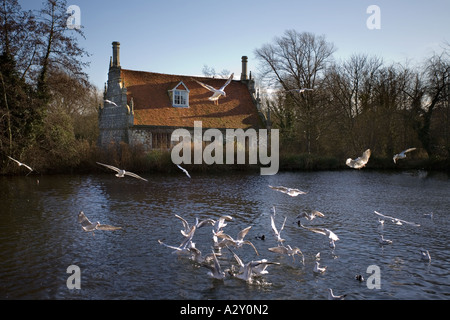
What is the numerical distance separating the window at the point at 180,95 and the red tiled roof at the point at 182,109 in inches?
15.9

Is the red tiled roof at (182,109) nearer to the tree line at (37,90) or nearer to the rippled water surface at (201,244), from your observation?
the tree line at (37,90)

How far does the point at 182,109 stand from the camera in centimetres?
3959

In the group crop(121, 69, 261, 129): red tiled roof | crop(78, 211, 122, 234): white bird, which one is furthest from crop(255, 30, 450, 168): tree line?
crop(78, 211, 122, 234): white bird

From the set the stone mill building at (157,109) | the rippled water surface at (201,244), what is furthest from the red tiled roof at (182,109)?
the rippled water surface at (201,244)

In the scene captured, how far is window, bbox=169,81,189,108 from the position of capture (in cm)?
3972

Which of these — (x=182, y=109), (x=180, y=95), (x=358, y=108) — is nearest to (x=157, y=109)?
(x=182, y=109)

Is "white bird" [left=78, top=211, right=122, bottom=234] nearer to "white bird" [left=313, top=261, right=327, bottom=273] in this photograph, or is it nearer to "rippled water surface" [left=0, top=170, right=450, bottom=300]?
"rippled water surface" [left=0, top=170, right=450, bottom=300]

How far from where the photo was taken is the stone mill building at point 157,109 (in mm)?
36562

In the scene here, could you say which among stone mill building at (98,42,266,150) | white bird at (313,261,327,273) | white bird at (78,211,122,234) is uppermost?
stone mill building at (98,42,266,150)

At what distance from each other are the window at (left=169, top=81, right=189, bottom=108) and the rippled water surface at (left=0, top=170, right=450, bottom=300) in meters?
18.3

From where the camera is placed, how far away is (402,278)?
9203 millimetres

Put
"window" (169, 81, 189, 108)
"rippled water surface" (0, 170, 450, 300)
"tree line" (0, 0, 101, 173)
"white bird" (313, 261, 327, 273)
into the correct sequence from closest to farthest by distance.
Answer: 1. "rippled water surface" (0, 170, 450, 300)
2. "white bird" (313, 261, 327, 273)
3. "tree line" (0, 0, 101, 173)
4. "window" (169, 81, 189, 108)
